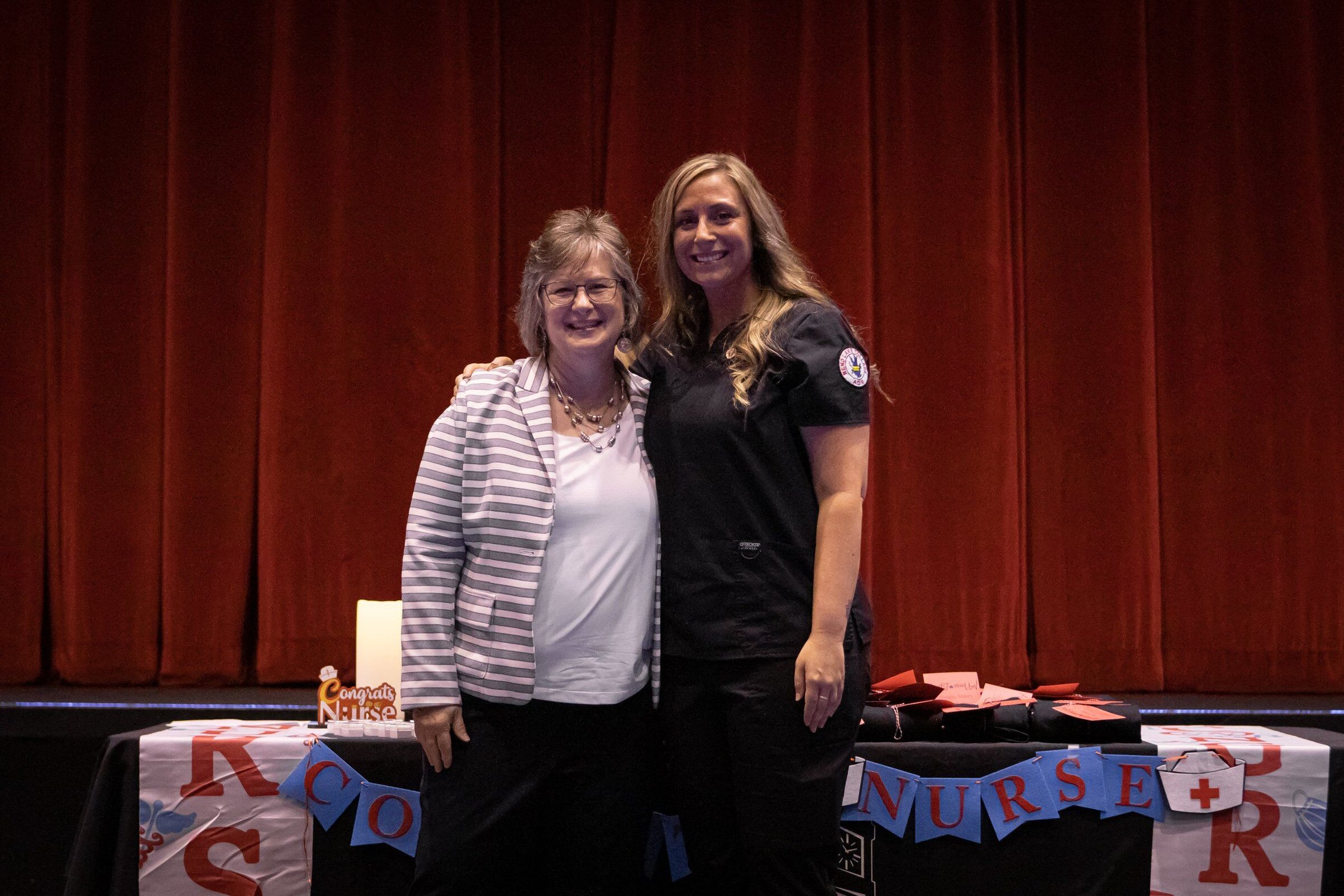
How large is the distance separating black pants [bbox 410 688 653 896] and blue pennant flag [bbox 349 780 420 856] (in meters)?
0.35

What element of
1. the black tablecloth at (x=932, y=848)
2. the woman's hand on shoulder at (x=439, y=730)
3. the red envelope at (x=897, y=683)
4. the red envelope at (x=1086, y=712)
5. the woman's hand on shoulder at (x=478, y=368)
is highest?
the woman's hand on shoulder at (x=478, y=368)

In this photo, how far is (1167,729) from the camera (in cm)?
224

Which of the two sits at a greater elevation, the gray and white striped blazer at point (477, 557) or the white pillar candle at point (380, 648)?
the gray and white striped blazer at point (477, 557)

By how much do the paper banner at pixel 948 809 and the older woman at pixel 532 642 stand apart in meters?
0.58

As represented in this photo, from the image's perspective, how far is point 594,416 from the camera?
170cm

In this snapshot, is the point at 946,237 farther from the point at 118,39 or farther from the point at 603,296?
the point at 118,39

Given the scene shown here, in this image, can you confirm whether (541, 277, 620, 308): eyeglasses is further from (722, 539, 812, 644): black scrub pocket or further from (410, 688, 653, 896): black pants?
(410, 688, 653, 896): black pants

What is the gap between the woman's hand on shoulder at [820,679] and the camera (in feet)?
5.00

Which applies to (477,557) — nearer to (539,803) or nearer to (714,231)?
(539,803)

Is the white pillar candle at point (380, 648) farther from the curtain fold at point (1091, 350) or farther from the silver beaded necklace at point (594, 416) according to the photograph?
the curtain fold at point (1091, 350)

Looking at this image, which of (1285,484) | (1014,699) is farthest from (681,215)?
(1285,484)

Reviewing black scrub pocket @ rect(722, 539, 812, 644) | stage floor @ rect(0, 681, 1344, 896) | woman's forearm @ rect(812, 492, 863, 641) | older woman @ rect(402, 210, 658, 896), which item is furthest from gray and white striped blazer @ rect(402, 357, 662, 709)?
stage floor @ rect(0, 681, 1344, 896)

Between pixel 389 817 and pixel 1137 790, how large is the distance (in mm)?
1348

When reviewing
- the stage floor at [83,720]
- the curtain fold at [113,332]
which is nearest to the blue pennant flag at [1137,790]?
the stage floor at [83,720]
